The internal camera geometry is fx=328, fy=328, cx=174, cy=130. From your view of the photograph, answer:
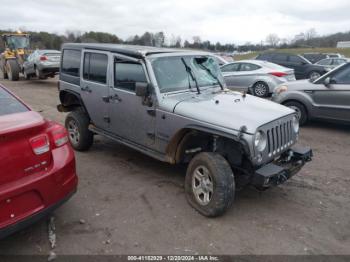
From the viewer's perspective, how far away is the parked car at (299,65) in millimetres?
17719

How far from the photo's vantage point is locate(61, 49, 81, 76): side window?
5879 millimetres

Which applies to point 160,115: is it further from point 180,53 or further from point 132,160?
point 132,160

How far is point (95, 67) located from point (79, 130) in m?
1.17

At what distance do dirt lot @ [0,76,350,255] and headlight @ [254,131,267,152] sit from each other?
0.86 m

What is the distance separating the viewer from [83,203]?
13.5 feet

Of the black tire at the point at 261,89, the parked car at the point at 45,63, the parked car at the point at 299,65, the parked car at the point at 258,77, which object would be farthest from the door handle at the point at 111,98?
the parked car at the point at 299,65

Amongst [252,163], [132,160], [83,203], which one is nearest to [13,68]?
[132,160]

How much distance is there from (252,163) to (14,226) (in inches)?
95.0

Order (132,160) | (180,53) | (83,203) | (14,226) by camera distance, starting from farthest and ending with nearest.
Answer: (132,160), (180,53), (83,203), (14,226)

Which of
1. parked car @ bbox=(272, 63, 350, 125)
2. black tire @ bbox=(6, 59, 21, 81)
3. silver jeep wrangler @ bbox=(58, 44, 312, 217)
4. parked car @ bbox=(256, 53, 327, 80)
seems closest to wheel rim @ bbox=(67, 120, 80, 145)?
silver jeep wrangler @ bbox=(58, 44, 312, 217)

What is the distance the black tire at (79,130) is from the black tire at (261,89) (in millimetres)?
7872

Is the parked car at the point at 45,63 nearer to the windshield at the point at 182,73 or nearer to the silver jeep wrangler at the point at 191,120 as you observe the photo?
the silver jeep wrangler at the point at 191,120

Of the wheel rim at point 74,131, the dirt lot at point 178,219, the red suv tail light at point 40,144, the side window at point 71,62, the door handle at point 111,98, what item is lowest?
the dirt lot at point 178,219

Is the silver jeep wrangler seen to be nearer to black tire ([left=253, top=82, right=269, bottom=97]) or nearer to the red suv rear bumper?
the red suv rear bumper
